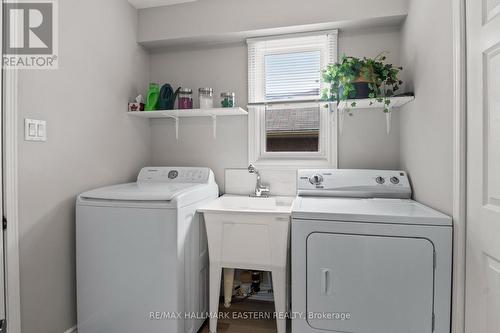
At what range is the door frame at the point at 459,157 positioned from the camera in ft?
4.06

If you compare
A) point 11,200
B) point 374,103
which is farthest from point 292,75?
point 11,200

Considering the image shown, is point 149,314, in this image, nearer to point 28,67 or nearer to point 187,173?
point 187,173

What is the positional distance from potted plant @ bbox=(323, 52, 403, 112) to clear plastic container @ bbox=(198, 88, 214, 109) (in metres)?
0.91

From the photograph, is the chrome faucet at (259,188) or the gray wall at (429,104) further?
the chrome faucet at (259,188)

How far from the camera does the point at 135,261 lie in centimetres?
161

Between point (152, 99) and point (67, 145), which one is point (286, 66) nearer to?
point (152, 99)

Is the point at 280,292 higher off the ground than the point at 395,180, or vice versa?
the point at 395,180

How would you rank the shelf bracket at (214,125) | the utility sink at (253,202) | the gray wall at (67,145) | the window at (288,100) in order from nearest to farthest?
the gray wall at (67,145)
the utility sink at (253,202)
the window at (288,100)
the shelf bracket at (214,125)

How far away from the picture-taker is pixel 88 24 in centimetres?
187

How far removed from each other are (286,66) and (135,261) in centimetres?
187

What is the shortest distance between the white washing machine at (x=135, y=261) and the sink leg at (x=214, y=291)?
124 mm

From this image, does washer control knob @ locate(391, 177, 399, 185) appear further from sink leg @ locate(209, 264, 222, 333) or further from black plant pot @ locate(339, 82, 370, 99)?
sink leg @ locate(209, 264, 222, 333)

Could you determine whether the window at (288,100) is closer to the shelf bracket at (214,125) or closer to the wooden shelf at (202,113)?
the wooden shelf at (202,113)

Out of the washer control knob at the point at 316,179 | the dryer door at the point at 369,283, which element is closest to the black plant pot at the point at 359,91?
the washer control knob at the point at 316,179
